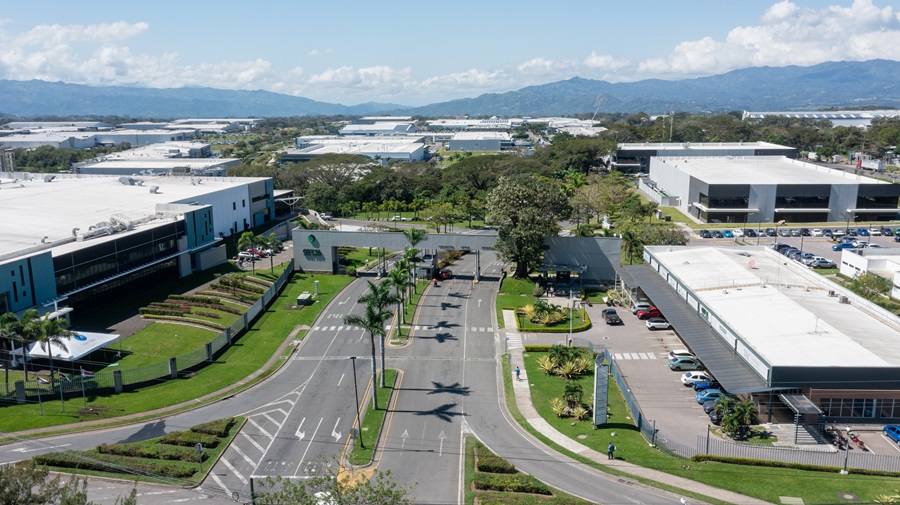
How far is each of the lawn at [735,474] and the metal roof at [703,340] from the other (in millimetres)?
6808

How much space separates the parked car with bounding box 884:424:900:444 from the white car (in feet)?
37.5

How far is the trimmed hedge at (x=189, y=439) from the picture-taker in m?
38.9

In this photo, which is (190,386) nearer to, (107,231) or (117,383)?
(117,383)

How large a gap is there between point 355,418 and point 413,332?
18.5m

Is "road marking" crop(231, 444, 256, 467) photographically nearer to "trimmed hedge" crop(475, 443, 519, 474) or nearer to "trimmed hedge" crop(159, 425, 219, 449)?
"trimmed hedge" crop(159, 425, 219, 449)

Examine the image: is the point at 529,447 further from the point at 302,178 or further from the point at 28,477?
the point at 302,178

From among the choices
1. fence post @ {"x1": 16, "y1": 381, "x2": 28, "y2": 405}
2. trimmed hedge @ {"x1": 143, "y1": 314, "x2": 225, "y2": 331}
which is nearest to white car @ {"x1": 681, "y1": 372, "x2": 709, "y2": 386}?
trimmed hedge @ {"x1": 143, "y1": 314, "x2": 225, "y2": 331}

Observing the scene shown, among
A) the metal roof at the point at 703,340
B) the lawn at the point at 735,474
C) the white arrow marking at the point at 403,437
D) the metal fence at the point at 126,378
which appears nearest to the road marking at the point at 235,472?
the white arrow marking at the point at 403,437

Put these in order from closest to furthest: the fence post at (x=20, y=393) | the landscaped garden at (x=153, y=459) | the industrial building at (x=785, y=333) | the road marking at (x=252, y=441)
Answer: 1. the landscaped garden at (x=153, y=459)
2. the road marking at (x=252, y=441)
3. the industrial building at (x=785, y=333)
4. the fence post at (x=20, y=393)

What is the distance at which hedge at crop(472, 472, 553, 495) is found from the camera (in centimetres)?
3409

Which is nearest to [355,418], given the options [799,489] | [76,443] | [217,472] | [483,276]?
[217,472]

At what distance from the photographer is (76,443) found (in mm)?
39375

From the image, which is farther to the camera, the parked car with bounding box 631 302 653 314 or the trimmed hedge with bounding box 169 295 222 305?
the trimmed hedge with bounding box 169 295 222 305

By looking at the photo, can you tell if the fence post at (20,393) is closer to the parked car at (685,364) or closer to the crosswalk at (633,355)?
the crosswalk at (633,355)
